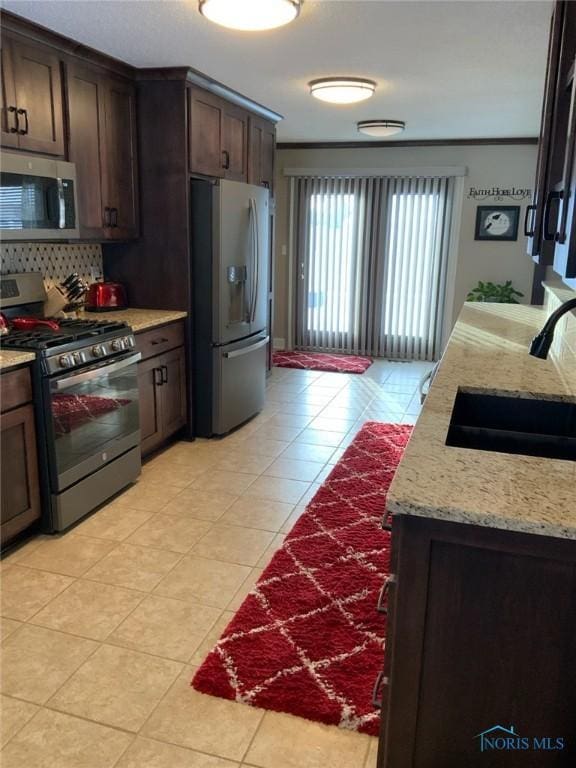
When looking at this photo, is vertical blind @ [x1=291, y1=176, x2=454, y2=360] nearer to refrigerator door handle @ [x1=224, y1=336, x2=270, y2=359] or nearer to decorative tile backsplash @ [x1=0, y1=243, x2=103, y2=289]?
refrigerator door handle @ [x1=224, y1=336, x2=270, y2=359]

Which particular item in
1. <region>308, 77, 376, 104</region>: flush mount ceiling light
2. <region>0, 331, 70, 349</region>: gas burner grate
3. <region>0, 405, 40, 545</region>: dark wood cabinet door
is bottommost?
<region>0, 405, 40, 545</region>: dark wood cabinet door

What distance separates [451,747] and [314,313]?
6.34 meters

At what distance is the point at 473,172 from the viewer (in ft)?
21.2

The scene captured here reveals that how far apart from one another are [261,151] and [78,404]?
9.93 ft

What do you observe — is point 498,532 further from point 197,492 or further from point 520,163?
point 520,163

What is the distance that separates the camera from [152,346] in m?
3.71

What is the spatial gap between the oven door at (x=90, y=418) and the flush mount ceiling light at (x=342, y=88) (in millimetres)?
2100

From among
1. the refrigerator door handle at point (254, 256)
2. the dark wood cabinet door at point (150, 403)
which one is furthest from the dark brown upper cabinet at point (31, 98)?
the refrigerator door handle at point (254, 256)

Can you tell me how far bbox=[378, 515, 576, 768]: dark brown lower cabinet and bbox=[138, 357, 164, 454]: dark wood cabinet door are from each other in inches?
104

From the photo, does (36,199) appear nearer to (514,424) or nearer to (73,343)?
(73,343)

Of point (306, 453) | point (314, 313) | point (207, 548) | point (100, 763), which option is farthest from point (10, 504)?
point (314, 313)

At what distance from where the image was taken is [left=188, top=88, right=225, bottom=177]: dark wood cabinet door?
154 inches

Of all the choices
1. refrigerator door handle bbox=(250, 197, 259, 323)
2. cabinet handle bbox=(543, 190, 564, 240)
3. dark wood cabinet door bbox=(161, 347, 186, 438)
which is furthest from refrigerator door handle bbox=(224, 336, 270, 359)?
cabinet handle bbox=(543, 190, 564, 240)

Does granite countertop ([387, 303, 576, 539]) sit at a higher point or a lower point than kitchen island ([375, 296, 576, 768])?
higher
